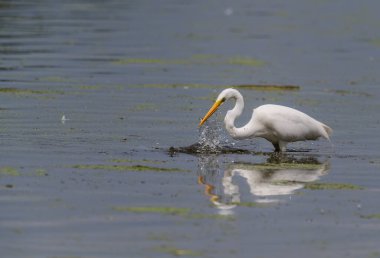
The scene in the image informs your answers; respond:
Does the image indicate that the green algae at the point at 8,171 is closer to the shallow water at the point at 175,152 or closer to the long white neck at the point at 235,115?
the shallow water at the point at 175,152

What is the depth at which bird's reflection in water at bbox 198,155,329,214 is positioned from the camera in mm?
13484

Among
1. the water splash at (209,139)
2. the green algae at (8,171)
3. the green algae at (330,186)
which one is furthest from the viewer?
the water splash at (209,139)

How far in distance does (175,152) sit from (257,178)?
91.2 inches

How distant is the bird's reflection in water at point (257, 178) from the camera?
1348cm

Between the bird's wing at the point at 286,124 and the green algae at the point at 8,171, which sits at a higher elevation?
the bird's wing at the point at 286,124

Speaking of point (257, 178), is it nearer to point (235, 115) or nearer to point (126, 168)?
point (126, 168)

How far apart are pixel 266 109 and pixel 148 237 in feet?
21.1

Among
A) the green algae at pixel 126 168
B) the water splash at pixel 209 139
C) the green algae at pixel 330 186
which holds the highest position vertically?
the water splash at pixel 209 139

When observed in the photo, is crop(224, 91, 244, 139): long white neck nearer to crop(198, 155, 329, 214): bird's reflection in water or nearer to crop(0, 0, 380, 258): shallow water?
crop(0, 0, 380, 258): shallow water

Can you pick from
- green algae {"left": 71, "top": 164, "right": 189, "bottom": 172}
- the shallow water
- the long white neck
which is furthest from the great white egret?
green algae {"left": 71, "top": 164, "right": 189, "bottom": 172}

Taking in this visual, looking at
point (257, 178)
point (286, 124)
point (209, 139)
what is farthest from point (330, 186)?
point (209, 139)

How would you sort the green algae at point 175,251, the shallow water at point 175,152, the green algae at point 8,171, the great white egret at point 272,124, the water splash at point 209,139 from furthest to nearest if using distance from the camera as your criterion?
the great white egret at point 272,124
the water splash at point 209,139
the green algae at point 8,171
the shallow water at point 175,152
the green algae at point 175,251

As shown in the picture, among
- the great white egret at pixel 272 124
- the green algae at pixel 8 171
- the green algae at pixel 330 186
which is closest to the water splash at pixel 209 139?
the great white egret at pixel 272 124

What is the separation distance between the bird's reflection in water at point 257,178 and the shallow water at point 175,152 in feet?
0.10
